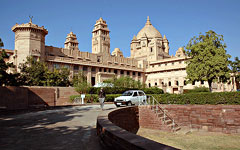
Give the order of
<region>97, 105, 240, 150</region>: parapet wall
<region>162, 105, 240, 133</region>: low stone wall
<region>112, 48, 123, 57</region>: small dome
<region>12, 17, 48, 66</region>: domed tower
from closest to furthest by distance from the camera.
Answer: <region>97, 105, 240, 150</region>: parapet wall, <region>162, 105, 240, 133</region>: low stone wall, <region>12, 17, 48, 66</region>: domed tower, <region>112, 48, 123, 57</region>: small dome

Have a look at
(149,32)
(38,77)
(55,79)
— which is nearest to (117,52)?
(149,32)

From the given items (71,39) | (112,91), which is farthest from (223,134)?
(71,39)

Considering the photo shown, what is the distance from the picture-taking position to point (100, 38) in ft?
198

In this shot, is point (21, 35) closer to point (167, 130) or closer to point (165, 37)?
point (167, 130)

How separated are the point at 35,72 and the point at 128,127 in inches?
798

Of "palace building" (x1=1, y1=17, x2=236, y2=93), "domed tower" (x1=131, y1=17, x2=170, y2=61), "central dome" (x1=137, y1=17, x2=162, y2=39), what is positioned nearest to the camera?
"palace building" (x1=1, y1=17, x2=236, y2=93)

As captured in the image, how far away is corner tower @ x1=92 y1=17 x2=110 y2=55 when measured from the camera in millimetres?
60094

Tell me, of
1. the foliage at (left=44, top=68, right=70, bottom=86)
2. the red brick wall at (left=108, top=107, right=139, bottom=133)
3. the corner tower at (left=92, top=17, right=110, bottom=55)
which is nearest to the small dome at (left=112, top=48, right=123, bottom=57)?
the corner tower at (left=92, top=17, right=110, bottom=55)

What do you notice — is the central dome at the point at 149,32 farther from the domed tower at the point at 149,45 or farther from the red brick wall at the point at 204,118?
the red brick wall at the point at 204,118

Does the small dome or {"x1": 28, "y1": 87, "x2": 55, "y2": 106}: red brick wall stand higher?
the small dome

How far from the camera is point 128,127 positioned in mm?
11719

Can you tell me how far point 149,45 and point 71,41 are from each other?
27786mm

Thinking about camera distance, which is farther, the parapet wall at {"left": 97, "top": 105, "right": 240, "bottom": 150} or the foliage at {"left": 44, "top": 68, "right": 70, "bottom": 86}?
the foliage at {"left": 44, "top": 68, "right": 70, "bottom": 86}

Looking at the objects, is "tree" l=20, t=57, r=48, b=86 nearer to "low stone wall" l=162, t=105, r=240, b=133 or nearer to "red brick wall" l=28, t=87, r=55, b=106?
"red brick wall" l=28, t=87, r=55, b=106
